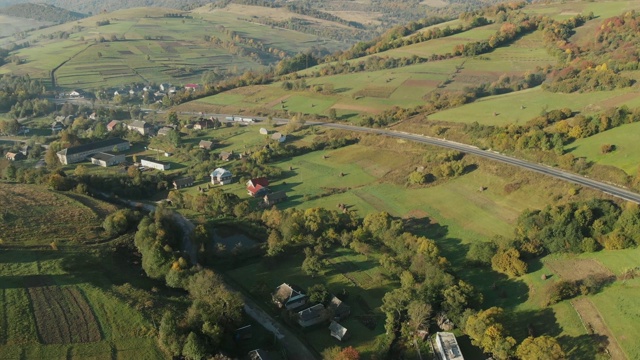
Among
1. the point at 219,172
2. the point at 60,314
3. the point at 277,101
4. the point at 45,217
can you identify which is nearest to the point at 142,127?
the point at 277,101

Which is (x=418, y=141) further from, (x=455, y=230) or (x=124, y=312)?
(x=124, y=312)

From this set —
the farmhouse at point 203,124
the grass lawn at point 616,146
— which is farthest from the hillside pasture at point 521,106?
the farmhouse at point 203,124

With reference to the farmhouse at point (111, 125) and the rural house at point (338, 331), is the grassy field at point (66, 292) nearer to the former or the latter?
the rural house at point (338, 331)

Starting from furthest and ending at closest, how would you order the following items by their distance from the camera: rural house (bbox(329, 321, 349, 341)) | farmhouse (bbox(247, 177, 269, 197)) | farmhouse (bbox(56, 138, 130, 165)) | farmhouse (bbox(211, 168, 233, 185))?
farmhouse (bbox(56, 138, 130, 165)), farmhouse (bbox(211, 168, 233, 185)), farmhouse (bbox(247, 177, 269, 197)), rural house (bbox(329, 321, 349, 341))

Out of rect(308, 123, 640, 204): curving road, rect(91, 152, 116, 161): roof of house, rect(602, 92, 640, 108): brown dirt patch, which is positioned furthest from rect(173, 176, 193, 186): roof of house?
rect(602, 92, 640, 108): brown dirt patch

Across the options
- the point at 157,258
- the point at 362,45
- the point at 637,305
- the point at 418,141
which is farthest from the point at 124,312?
the point at 362,45

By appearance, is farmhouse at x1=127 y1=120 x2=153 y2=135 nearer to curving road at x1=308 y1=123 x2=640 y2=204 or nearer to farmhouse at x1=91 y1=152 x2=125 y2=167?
farmhouse at x1=91 y1=152 x2=125 y2=167

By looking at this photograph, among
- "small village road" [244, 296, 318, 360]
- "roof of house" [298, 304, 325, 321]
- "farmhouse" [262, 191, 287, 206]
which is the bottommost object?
"small village road" [244, 296, 318, 360]
